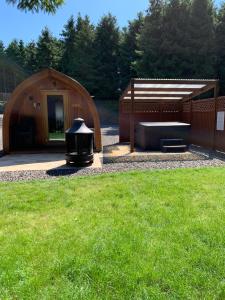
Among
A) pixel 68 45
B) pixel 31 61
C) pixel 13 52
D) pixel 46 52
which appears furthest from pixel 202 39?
pixel 13 52

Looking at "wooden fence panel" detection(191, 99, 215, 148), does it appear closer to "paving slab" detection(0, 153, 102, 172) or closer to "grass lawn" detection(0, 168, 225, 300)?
"paving slab" detection(0, 153, 102, 172)

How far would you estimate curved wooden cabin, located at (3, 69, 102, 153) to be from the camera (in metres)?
9.34

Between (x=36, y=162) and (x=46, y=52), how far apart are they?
113 ft

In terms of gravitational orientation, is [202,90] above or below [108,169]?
above

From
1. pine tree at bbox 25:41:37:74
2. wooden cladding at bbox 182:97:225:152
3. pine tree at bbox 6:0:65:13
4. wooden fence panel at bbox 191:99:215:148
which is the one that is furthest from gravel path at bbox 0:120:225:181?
pine tree at bbox 25:41:37:74

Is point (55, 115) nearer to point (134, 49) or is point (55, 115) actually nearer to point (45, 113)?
point (45, 113)

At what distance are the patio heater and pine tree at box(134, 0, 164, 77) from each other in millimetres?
17738

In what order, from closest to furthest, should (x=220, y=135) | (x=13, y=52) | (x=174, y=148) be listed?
(x=220, y=135), (x=174, y=148), (x=13, y=52)

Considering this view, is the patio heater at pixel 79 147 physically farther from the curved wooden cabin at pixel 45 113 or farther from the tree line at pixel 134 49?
the tree line at pixel 134 49

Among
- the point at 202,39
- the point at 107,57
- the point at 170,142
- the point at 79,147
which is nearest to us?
the point at 79,147

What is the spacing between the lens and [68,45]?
39.5 m

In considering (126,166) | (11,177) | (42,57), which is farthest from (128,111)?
(42,57)

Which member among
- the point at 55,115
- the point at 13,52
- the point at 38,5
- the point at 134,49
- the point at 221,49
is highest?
the point at 13,52

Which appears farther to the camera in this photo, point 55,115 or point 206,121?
point 55,115
